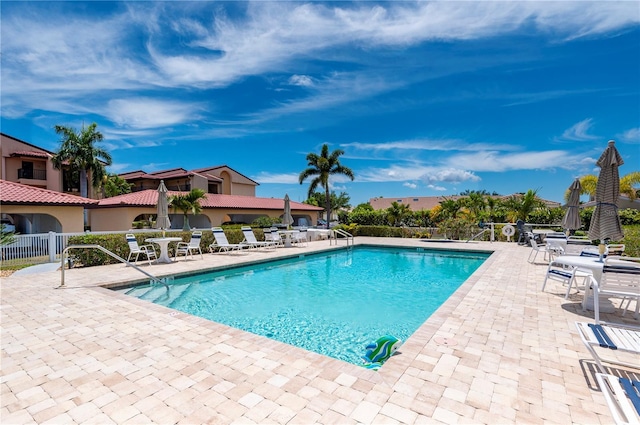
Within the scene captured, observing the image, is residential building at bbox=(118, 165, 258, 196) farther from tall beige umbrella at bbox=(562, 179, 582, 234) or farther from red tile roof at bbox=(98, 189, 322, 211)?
tall beige umbrella at bbox=(562, 179, 582, 234)

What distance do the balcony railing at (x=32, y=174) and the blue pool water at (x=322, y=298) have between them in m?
30.4

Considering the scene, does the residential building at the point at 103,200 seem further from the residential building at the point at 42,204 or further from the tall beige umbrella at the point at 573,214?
the tall beige umbrella at the point at 573,214

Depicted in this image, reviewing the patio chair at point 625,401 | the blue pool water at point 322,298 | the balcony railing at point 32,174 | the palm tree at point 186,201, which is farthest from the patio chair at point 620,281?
the balcony railing at point 32,174

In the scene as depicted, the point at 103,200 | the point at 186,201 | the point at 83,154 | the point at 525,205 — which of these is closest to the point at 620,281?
the point at 525,205

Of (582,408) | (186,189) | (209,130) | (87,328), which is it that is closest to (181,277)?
(87,328)

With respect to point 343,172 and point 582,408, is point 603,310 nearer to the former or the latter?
point 582,408

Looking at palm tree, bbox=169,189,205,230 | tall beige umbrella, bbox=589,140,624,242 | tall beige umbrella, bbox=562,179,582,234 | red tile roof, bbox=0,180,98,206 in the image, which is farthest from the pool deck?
palm tree, bbox=169,189,205,230

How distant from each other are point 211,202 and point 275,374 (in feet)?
77.0

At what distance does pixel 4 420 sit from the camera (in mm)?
2641

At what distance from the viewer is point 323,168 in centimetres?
2947

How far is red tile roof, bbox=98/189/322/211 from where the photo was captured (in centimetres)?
2078

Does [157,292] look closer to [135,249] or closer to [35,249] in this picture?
[135,249]

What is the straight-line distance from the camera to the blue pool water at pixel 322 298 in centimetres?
582

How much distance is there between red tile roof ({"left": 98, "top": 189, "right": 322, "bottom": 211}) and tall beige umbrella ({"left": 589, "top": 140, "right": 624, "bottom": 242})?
21.5 m
